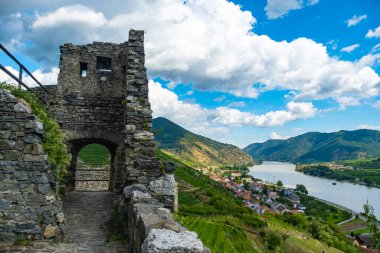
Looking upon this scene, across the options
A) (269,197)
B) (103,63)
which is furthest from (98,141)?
(269,197)

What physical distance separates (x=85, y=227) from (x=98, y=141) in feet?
17.5

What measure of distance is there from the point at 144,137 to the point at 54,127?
2.39 meters

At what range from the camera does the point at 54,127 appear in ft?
28.1

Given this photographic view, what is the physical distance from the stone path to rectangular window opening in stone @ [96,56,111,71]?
4901mm

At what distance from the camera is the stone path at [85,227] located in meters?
5.68

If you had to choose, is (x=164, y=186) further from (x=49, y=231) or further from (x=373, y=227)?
(x=373, y=227)

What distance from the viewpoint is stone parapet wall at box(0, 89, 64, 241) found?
589 centimetres

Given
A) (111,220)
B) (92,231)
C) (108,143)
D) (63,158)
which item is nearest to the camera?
(92,231)

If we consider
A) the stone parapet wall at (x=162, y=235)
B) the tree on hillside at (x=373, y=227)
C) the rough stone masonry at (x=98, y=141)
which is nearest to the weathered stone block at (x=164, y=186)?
the rough stone masonry at (x=98, y=141)

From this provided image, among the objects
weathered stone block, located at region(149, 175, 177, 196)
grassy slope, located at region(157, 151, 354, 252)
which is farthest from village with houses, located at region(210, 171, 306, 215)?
weathered stone block, located at region(149, 175, 177, 196)

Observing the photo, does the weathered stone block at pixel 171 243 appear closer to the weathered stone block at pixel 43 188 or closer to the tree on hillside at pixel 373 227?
the tree on hillside at pixel 373 227

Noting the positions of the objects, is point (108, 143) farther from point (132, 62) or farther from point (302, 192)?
point (302, 192)

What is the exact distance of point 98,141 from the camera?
1277 cm

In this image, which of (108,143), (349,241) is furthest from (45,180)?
(349,241)
